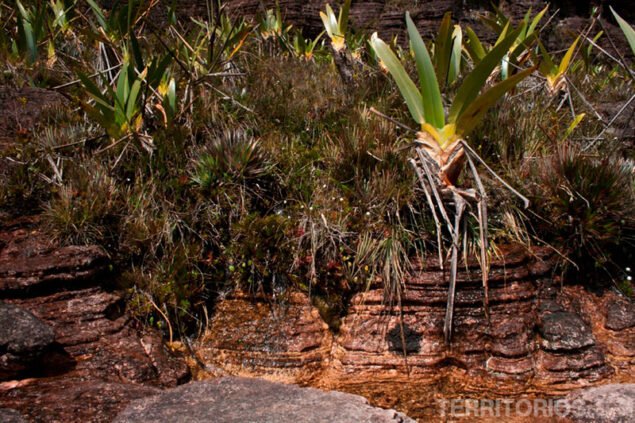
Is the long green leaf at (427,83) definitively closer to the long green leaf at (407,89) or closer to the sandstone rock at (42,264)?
the long green leaf at (407,89)

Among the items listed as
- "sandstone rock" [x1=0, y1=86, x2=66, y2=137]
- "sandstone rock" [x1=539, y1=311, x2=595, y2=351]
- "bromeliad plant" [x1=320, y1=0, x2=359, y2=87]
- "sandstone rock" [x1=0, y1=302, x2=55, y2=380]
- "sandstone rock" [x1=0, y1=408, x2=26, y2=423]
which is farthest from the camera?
"bromeliad plant" [x1=320, y1=0, x2=359, y2=87]

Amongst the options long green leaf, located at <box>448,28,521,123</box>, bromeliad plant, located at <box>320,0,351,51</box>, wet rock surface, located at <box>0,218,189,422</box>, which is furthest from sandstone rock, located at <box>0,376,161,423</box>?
bromeliad plant, located at <box>320,0,351,51</box>

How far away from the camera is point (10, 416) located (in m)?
2.35

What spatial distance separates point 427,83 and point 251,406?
2208mm

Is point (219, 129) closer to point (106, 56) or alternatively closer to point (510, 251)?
point (106, 56)

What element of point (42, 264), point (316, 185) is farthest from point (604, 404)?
point (42, 264)

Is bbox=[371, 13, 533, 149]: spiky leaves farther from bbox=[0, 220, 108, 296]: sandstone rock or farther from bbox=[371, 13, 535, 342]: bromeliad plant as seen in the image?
bbox=[0, 220, 108, 296]: sandstone rock

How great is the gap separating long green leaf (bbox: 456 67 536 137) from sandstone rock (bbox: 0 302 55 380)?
2691mm

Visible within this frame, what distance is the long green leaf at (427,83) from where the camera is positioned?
351cm

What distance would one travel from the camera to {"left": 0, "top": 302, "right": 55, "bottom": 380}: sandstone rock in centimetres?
289

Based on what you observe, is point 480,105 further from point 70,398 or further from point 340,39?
point 340,39

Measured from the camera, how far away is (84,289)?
3609 mm

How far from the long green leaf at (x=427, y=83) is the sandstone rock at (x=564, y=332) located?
1400 millimetres

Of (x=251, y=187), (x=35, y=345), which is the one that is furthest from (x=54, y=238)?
(x=251, y=187)
